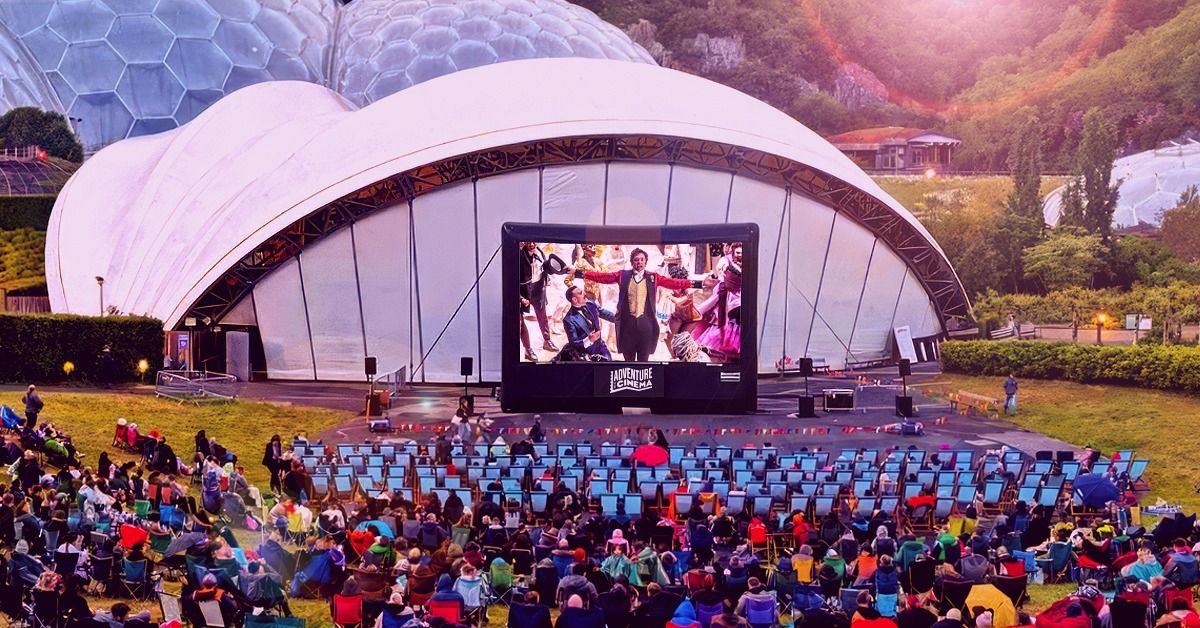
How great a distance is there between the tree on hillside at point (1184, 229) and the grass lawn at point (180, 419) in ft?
146

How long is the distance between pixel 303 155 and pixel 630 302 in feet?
42.4

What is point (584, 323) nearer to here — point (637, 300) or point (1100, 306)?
point (637, 300)

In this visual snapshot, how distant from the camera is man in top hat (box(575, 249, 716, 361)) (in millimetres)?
30812

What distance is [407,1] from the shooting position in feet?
222

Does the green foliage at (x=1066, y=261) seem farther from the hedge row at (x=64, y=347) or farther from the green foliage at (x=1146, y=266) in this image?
the hedge row at (x=64, y=347)

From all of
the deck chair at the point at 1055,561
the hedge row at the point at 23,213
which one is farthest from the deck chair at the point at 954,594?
the hedge row at the point at 23,213

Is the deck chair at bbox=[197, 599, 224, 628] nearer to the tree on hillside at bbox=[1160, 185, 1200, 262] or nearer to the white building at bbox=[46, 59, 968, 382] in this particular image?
the white building at bbox=[46, 59, 968, 382]

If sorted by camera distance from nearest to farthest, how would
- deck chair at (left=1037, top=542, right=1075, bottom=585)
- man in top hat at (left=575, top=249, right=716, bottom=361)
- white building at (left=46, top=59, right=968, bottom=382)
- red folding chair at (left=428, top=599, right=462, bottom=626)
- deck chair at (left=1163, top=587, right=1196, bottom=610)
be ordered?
deck chair at (left=1163, top=587, right=1196, bottom=610) → red folding chair at (left=428, top=599, right=462, bottom=626) → deck chair at (left=1037, top=542, right=1075, bottom=585) → man in top hat at (left=575, top=249, right=716, bottom=361) → white building at (left=46, top=59, right=968, bottom=382)

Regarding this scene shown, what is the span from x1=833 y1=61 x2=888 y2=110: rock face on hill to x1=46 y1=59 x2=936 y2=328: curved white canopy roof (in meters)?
44.8

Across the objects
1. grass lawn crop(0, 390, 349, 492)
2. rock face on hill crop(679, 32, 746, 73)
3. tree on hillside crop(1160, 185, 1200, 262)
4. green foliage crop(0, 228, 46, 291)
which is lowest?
grass lawn crop(0, 390, 349, 492)

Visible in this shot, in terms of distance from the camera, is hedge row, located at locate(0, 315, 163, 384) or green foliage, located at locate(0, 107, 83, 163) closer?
hedge row, located at locate(0, 315, 163, 384)

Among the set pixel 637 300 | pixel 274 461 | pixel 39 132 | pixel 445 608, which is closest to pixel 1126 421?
pixel 637 300

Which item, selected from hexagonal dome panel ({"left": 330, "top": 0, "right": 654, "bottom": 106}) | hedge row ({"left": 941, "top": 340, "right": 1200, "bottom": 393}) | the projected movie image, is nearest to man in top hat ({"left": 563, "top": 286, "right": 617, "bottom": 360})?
the projected movie image

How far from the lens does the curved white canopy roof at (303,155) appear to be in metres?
→ 36.8
